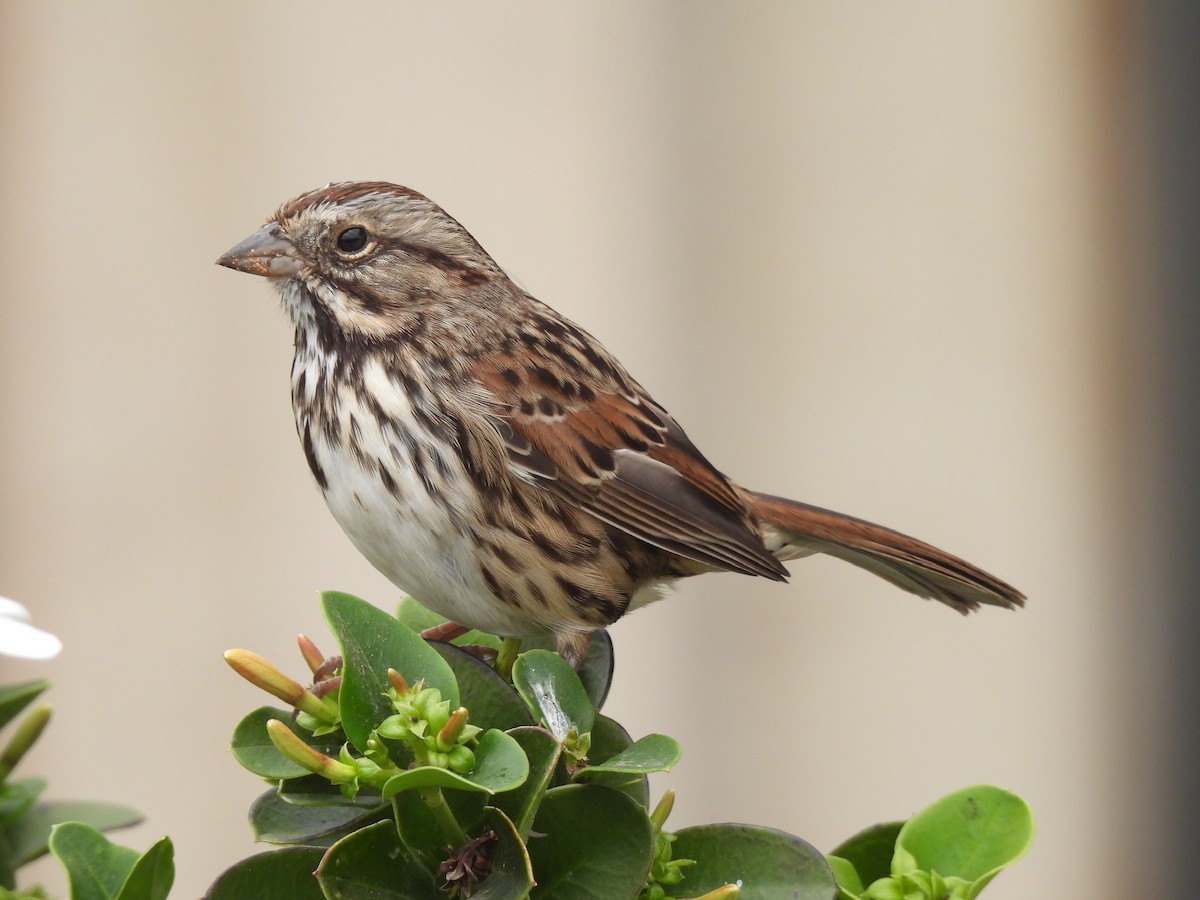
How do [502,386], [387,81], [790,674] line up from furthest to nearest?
[790,674] < [387,81] < [502,386]

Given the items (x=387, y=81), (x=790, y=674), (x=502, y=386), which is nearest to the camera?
(x=502, y=386)

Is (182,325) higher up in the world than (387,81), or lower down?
lower down

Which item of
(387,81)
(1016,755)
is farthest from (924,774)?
(387,81)

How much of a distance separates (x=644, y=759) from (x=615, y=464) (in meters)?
0.75

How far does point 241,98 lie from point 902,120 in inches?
69.8

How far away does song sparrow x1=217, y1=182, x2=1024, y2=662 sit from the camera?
5.11 feet

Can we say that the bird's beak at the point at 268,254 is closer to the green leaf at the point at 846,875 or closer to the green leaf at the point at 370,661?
the green leaf at the point at 370,661

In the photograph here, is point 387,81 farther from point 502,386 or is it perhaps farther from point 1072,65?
point 502,386

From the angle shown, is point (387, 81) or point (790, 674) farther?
point (790, 674)

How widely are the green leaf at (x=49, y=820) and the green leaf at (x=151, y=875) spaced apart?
9.2 inches

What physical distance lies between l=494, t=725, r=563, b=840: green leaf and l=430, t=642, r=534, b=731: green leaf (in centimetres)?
12

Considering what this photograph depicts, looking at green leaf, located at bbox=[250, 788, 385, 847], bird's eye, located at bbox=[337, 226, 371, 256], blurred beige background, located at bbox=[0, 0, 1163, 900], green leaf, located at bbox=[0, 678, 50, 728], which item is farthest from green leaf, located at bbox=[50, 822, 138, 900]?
blurred beige background, located at bbox=[0, 0, 1163, 900]

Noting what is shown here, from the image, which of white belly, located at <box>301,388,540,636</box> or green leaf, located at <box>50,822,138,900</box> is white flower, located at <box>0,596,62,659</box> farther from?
white belly, located at <box>301,388,540,636</box>

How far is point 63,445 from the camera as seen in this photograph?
397cm
